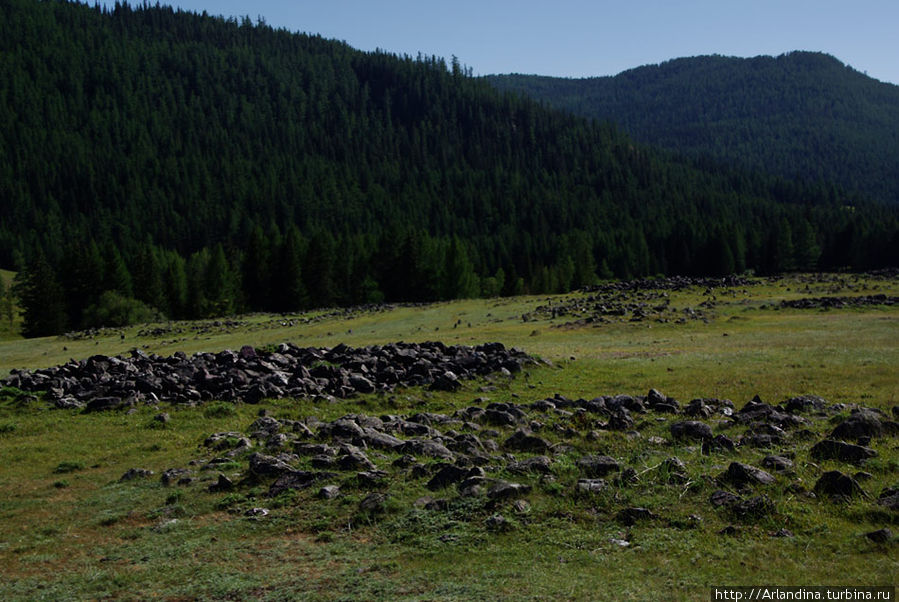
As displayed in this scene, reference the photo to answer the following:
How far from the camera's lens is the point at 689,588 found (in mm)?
7801

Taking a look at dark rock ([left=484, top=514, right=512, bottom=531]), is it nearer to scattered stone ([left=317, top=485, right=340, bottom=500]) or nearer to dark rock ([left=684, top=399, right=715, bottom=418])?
scattered stone ([left=317, top=485, right=340, bottom=500])

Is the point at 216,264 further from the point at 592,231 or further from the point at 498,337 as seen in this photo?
the point at 592,231

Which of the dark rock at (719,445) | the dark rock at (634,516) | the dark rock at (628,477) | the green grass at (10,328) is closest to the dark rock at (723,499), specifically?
the dark rock at (634,516)

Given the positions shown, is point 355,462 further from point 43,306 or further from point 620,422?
point 43,306

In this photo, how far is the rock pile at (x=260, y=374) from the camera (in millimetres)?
22847

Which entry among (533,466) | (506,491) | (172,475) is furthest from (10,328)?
(506,491)

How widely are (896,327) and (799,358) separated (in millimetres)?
16827

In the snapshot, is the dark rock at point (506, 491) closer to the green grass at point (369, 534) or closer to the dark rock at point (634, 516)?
the green grass at point (369, 534)

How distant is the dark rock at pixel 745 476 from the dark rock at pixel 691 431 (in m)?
3.44

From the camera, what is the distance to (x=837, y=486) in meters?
10.3

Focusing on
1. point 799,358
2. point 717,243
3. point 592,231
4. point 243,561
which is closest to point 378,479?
point 243,561

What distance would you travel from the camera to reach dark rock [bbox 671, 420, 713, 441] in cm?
1472

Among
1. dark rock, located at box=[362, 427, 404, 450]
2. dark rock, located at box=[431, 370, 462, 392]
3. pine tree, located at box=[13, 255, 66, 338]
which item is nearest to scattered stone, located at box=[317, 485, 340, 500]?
dark rock, located at box=[362, 427, 404, 450]

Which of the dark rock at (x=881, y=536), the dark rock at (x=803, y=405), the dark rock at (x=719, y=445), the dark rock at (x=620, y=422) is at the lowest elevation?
the dark rock at (x=803, y=405)
